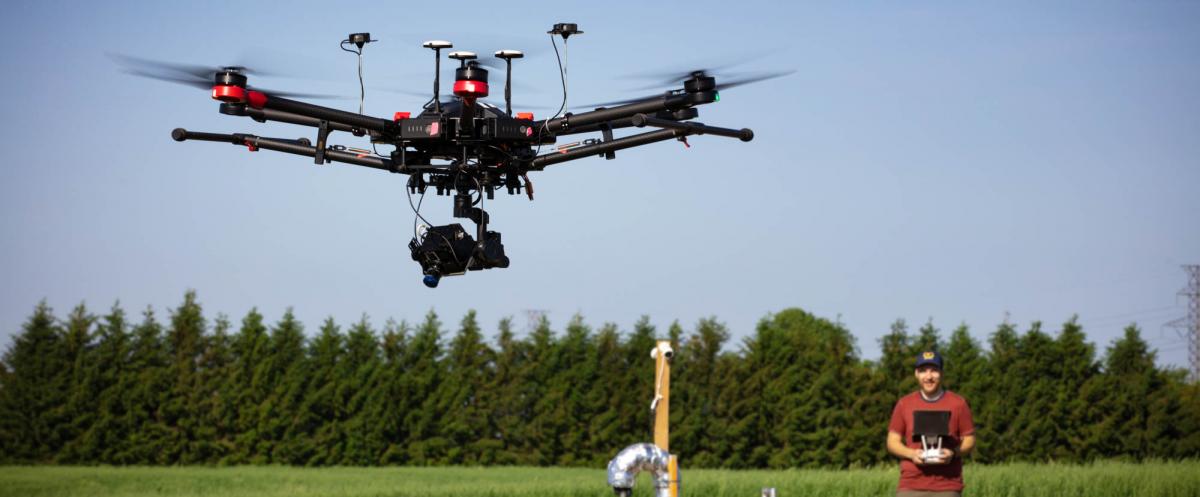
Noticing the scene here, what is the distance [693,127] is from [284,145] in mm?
3924

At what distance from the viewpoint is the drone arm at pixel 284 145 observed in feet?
49.3

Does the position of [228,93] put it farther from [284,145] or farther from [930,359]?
[930,359]

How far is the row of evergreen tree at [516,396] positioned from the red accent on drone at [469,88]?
31215 millimetres

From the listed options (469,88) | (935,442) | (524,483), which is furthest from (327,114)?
(524,483)

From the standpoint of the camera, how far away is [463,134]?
46.8ft

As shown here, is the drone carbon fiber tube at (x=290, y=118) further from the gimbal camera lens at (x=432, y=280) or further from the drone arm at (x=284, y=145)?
the gimbal camera lens at (x=432, y=280)

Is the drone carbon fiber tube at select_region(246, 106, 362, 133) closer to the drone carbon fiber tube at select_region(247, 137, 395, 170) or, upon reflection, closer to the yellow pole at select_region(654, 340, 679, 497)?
the drone carbon fiber tube at select_region(247, 137, 395, 170)

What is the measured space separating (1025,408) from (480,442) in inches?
568

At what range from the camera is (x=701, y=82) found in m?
13.5

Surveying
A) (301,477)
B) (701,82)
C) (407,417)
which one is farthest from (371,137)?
(407,417)

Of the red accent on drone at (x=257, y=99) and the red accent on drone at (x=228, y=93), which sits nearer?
the red accent on drone at (x=228, y=93)

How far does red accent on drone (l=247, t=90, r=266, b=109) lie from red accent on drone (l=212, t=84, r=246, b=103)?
106 mm

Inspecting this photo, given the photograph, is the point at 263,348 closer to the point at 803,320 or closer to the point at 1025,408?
the point at 1025,408

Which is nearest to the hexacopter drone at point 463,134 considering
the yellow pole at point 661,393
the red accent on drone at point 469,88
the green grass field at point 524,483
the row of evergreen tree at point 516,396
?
the red accent on drone at point 469,88
